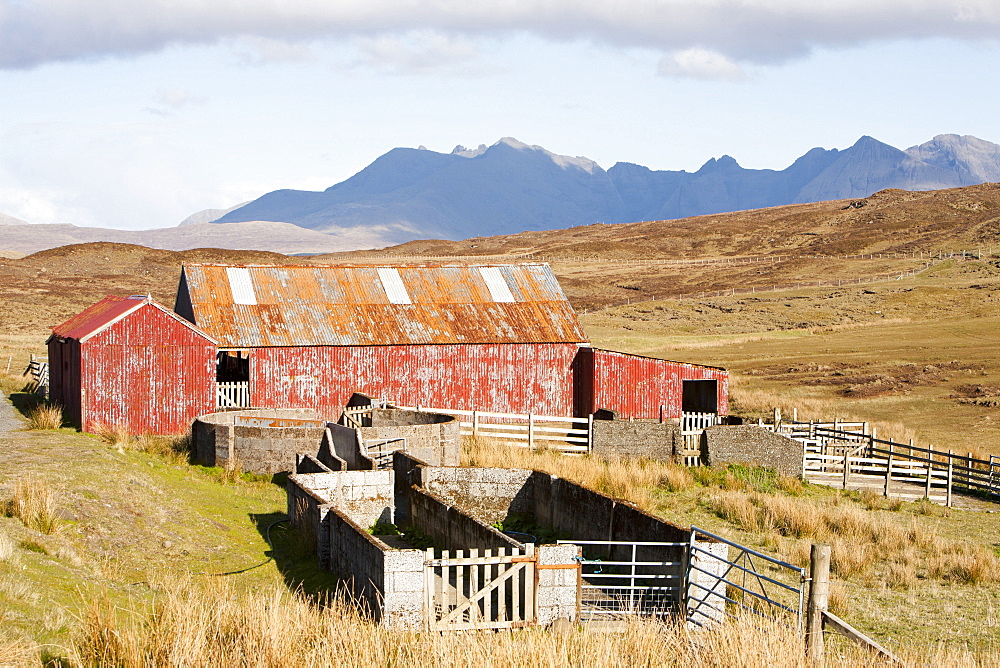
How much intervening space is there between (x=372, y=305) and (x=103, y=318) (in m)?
7.97

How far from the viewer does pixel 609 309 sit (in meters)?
78.2

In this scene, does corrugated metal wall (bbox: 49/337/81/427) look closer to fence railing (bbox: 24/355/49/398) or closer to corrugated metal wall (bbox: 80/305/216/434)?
corrugated metal wall (bbox: 80/305/216/434)

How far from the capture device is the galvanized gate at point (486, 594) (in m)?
12.0

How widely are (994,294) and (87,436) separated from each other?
62051mm

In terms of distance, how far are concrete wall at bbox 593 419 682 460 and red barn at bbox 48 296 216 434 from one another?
10.6 meters

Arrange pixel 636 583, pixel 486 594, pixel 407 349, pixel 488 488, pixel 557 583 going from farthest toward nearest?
pixel 407 349
pixel 488 488
pixel 636 583
pixel 557 583
pixel 486 594

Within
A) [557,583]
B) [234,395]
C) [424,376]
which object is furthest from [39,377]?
[557,583]

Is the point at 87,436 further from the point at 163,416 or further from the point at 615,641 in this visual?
the point at 615,641

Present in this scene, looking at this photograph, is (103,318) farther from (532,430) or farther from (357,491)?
(357,491)

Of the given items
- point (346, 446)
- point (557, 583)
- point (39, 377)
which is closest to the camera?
point (557, 583)

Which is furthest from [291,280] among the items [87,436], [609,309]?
[609,309]

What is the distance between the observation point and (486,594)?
40.1 feet

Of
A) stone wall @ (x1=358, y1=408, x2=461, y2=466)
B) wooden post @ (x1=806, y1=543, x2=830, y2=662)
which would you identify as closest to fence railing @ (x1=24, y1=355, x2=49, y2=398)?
stone wall @ (x1=358, y1=408, x2=461, y2=466)

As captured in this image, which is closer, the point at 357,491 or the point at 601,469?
the point at 357,491
